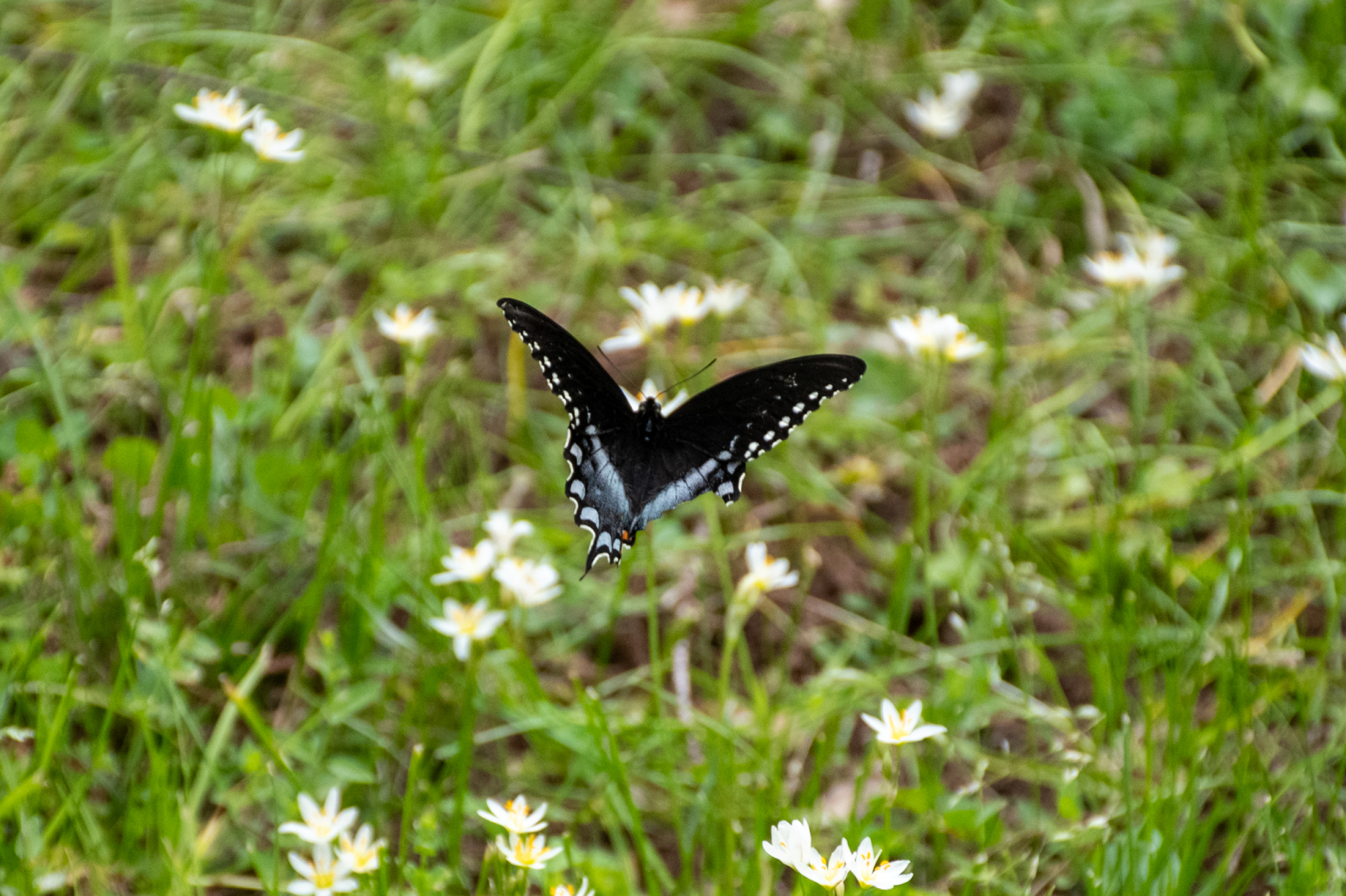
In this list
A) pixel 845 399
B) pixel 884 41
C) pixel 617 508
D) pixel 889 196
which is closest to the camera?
pixel 617 508

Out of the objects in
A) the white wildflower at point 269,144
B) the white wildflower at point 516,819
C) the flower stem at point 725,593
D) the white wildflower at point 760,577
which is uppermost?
the white wildflower at point 269,144

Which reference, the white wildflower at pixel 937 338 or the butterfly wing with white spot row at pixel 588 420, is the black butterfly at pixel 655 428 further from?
the white wildflower at pixel 937 338

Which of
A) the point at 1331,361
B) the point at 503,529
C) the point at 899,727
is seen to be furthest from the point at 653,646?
the point at 1331,361

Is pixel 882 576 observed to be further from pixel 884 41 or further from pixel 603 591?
pixel 884 41

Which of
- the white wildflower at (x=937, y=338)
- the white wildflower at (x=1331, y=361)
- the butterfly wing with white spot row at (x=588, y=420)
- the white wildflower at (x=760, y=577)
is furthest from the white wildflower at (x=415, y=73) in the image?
the white wildflower at (x=1331, y=361)

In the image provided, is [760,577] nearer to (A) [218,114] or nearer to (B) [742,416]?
(B) [742,416]

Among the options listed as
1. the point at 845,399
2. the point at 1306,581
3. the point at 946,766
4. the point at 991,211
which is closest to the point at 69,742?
the point at 946,766
